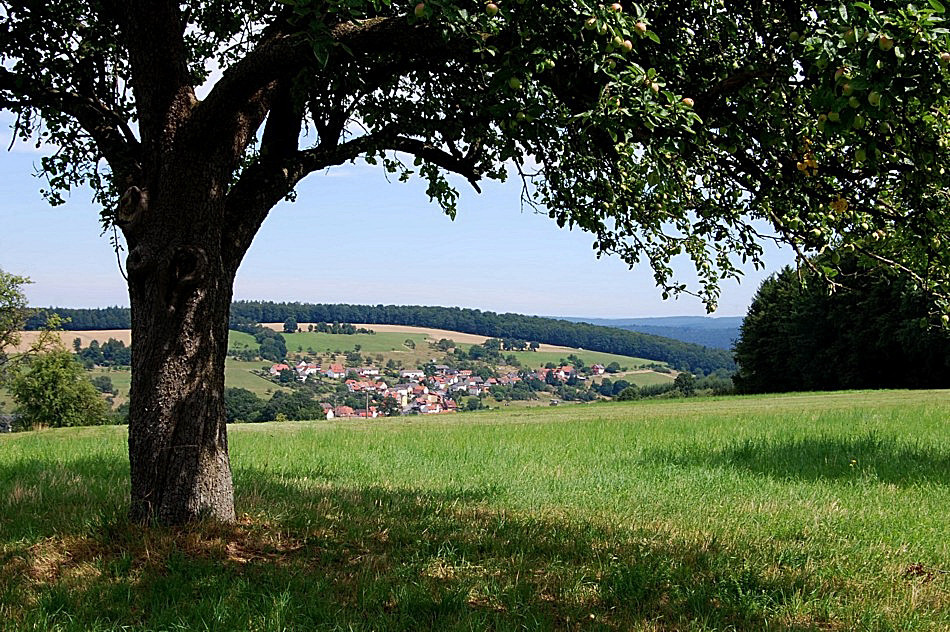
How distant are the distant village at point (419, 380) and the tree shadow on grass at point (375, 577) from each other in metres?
59.8

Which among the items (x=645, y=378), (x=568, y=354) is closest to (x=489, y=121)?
(x=645, y=378)

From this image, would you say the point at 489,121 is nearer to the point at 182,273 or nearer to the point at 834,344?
the point at 182,273

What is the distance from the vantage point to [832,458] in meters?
12.0

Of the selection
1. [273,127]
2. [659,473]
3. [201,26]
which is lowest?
[659,473]

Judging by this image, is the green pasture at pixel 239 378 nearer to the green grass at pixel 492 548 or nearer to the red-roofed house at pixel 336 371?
the red-roofed house at pixel 336 371

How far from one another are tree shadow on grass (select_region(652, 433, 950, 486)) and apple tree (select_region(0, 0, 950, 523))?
159 inches

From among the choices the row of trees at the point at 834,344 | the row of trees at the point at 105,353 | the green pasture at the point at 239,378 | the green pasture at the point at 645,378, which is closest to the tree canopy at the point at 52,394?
the green pasture at the point at 239,378

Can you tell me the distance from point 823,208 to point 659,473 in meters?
5.08

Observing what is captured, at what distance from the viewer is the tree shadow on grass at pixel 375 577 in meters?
4.60

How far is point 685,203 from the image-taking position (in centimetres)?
787

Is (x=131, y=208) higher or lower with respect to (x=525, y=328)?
higher

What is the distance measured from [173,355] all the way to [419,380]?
84061mm

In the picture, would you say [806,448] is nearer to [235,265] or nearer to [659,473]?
[659,473]

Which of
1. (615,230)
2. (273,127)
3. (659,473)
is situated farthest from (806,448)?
(273,127)
